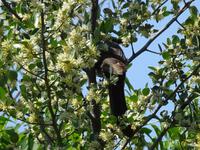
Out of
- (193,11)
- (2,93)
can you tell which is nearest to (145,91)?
(193,11)

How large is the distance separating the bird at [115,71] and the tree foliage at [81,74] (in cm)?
5

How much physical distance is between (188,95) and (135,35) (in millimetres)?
455

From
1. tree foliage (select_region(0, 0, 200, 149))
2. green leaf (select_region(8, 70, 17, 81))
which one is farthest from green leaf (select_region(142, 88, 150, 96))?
green leaf (select_region(8, 70, 17, 81))

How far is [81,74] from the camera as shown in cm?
256

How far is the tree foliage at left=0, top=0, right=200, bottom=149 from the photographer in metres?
2.43

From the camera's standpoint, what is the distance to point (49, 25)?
270 centimetres

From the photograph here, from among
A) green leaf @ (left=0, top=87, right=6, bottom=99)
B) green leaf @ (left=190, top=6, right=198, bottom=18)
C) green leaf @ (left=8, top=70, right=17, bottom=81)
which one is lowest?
green leaf @ (left=0, top=87, right=6, bottom=99)

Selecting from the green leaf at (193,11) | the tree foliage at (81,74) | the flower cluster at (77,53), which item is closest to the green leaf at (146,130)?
the tree foliage at (81,74)

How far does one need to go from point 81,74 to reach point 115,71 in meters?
0.16

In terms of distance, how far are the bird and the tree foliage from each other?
46 millimetres

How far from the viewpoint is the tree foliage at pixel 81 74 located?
7.97 feet

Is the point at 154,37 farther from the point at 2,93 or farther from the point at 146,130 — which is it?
the point at 2,93

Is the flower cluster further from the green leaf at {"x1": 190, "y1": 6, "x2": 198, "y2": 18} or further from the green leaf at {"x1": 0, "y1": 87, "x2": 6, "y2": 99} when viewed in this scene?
the green leaf at {"x1": 190, "y1": 6, "x2": 198, "y2": 18}

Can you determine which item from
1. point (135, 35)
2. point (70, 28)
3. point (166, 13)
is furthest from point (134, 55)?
point (70, 28)
